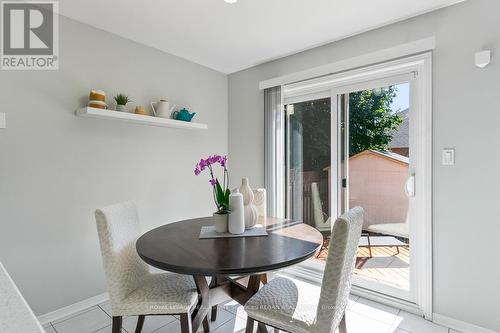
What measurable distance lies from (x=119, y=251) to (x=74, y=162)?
3.69ft

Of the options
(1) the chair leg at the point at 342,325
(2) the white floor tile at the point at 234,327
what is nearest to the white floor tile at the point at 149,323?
(2) the white floor tile at the point at 234,327

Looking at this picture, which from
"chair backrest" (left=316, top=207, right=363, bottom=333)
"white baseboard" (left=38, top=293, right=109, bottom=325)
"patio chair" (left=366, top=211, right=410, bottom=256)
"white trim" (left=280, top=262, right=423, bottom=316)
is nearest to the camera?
"chair backrest" (left=316, top=207, right=363, bottom=333)

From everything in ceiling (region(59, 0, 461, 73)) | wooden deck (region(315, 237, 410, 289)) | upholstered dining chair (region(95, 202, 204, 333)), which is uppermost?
ceiling (region(59, 0, 461, 73))

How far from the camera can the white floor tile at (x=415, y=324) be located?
6.77ft

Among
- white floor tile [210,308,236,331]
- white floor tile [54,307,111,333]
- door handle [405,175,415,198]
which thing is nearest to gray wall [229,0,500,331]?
door handle [405,175,415,198]

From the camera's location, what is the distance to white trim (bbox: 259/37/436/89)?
220cm

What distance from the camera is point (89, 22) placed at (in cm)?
237

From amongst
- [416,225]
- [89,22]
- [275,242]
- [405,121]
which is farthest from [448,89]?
[89,22]

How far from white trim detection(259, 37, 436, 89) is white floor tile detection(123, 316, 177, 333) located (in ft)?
8.41

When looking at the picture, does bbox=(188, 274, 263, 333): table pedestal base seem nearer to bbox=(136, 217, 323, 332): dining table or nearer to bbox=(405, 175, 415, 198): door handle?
bbox=(136, 217, 323, 332): dining table

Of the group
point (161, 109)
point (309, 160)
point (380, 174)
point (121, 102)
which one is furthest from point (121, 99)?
point (380, 174)

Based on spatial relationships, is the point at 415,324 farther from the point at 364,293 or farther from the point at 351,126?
the point at 351,126

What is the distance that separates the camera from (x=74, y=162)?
7.68ft

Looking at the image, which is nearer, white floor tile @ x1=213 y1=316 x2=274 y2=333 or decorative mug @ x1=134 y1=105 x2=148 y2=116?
white floor tile @ x1=213 y1=316 x2=274 y2=333
